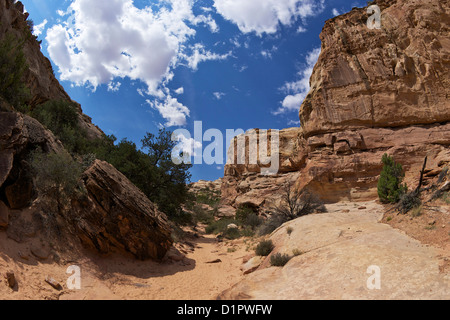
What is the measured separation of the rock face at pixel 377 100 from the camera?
18.7 m

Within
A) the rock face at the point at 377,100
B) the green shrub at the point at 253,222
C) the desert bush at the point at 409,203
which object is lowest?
the green shrub at the point at 253,222

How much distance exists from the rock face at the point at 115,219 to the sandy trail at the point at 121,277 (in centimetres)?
54

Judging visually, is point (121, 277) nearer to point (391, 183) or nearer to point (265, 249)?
point (265, 249)

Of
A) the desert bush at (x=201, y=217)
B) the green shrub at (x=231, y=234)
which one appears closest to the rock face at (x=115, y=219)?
the green shrub at (x=231, y=234)

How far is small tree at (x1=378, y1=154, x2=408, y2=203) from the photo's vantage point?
13711 mm

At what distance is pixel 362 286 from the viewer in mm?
5449

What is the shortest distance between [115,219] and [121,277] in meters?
2.34

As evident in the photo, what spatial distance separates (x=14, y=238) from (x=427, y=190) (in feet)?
52.4

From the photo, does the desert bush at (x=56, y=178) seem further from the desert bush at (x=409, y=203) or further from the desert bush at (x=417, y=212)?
the desert bush at (x=409, y=203)

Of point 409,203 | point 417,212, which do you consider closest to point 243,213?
point 409,203

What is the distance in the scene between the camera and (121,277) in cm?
913

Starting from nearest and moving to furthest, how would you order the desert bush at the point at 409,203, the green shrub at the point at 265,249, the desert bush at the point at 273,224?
the desert bush at the point at 409,203 < the green shrub at the point at 265,249 < the desert bush at the point at 273,224
